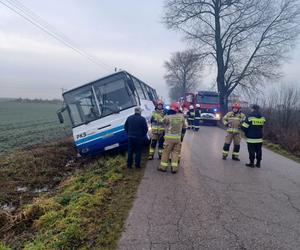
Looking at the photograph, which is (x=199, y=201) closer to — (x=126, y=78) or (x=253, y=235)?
(x=253, y=235)

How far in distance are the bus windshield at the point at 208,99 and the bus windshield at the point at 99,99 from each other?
15.9 metres

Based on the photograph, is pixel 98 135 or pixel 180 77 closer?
pixel 98 135

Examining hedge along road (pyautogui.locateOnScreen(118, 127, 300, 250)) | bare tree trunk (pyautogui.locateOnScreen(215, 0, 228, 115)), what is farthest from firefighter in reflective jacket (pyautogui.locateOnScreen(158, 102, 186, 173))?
bare tree trunk (pyautogui.locateOnScreen(215, 0, 228, 115))

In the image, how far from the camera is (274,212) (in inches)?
222

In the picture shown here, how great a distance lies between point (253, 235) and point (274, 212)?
4.08ft

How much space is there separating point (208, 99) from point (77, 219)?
21.8 m

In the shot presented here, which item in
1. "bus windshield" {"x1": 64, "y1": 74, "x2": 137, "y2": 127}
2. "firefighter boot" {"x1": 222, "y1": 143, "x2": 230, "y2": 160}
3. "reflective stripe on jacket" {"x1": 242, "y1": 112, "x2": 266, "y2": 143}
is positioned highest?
"bus windshield" {"x1": 64, "y1": 74, "x2": 137, "y2": 127}

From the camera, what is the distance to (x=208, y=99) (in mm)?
25547

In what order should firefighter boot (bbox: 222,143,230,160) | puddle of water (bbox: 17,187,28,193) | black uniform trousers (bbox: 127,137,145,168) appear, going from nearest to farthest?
1. puddle of water (bbox: 17,187,28,193)
2. black uniform trousers (bbox: 127,137,145,168)
3. firefighter boot (bbox: 222,143,230,160)

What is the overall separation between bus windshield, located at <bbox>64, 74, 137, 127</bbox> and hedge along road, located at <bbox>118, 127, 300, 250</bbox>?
2.61m

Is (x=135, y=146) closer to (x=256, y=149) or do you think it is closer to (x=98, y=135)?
(x=98, y=135)

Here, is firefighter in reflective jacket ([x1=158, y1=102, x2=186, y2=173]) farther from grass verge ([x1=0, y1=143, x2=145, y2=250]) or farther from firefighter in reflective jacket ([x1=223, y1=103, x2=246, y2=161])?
firefighter in reflective jacket ([x1=223, y1=103, x2=246, y2=161])

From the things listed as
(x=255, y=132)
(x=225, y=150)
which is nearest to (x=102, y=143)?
(x=225, y=150)

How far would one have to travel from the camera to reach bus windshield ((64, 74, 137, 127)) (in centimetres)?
1048
